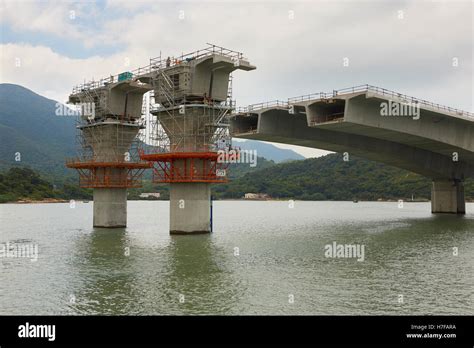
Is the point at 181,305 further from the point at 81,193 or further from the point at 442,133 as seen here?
the point at 81,193

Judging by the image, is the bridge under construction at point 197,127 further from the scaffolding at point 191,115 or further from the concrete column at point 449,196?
the concrete column at point 449,196

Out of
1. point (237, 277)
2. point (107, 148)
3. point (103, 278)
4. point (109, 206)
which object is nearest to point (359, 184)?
point (109, 206)

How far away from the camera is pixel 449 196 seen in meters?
79.1

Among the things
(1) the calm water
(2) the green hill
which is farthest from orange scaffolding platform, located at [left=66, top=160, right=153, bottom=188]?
(2) the green hill

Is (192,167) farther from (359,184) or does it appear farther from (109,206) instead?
(359,184)

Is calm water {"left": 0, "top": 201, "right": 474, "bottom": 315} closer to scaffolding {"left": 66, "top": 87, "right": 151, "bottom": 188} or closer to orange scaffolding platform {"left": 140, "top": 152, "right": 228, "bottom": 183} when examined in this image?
orange scaffolding platform {"left": 140, "top": 152, "right": 228, "bottom": 183}

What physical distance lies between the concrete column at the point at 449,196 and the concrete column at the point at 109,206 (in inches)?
2098

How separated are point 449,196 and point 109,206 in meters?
56.3

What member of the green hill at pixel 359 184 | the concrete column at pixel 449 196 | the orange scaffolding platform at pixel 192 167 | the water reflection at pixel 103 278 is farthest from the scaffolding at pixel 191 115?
the green hill at pixel 359 184

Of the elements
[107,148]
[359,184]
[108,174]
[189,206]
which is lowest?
[189,206]

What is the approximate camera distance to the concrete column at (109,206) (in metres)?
53.3

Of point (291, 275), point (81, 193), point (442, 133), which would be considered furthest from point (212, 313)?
point (81, 193)

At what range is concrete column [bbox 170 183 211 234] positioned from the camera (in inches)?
1698
